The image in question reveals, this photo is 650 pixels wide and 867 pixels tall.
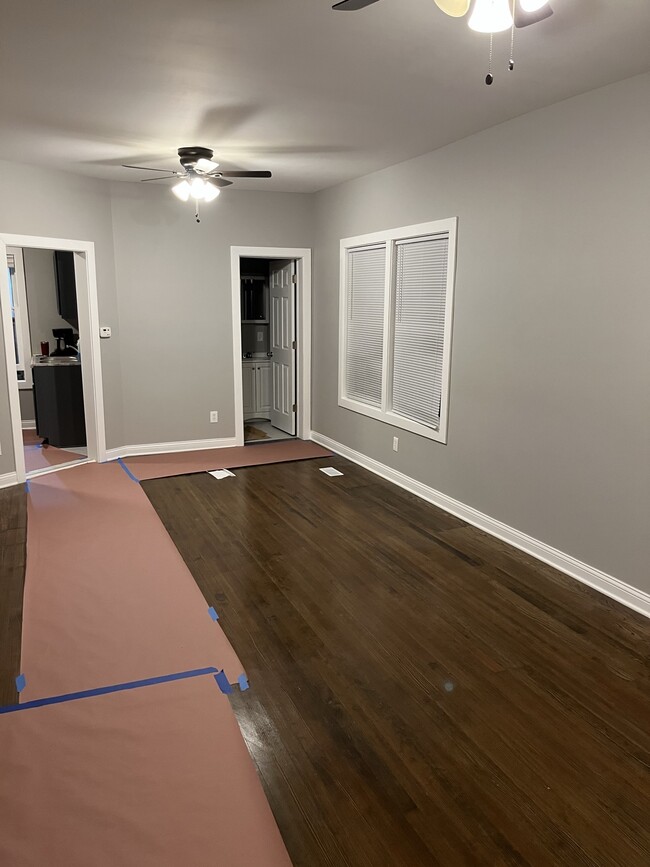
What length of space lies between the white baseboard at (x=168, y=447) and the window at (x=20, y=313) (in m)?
1.79

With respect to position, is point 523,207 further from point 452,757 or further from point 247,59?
point 452,757

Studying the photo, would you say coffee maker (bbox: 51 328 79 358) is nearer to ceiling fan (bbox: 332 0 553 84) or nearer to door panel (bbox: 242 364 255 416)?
door panel (bbox: 242 364 255 416)

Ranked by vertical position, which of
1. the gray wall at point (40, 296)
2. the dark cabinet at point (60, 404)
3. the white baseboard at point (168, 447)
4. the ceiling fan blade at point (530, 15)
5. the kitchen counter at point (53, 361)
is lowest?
the white baseboard at point (168, 447)

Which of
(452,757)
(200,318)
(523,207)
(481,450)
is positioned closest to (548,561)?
(481,450)

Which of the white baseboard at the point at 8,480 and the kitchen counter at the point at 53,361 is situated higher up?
the kitchen counter at the point at 53,361

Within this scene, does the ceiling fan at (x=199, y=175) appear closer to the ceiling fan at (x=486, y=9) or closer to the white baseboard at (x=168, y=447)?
the ceiling fan at (x=486, y=9)

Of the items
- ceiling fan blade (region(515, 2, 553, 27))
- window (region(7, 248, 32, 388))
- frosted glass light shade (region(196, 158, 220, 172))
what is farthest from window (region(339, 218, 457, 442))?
window (region(7, 248, 32, 388))

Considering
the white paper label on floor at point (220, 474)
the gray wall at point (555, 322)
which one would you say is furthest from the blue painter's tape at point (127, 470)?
the gray wall at point (555, 322)

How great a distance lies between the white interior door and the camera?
6.82 metres

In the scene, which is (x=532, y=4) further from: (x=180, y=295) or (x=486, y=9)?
(x=180, y=295)

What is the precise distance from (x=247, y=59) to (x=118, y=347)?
3672 millimetres

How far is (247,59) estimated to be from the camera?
272 centimetres

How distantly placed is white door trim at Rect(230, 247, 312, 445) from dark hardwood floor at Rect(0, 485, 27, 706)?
242cm

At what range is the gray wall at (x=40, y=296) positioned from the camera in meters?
6.84
